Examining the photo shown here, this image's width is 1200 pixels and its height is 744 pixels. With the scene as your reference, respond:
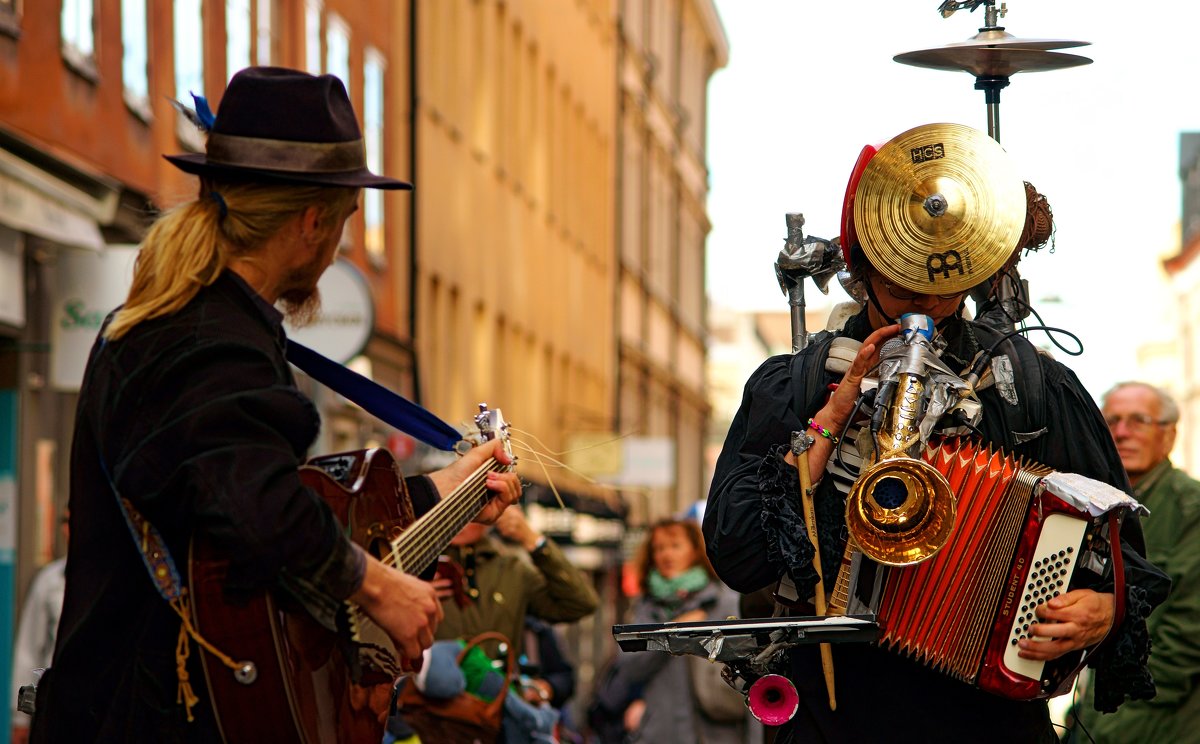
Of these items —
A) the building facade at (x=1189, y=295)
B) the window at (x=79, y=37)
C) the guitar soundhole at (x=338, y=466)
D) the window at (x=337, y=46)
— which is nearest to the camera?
the guitar soundhole at (x=338, y=466)

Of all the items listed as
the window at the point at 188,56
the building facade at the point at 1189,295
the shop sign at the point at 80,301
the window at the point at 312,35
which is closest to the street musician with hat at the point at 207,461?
the shop sign at the point at 80,301

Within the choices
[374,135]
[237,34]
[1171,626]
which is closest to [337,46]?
[374,135]

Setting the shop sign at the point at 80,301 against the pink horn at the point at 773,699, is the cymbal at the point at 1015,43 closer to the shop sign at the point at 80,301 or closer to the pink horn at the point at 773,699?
the pink horn at the point at 773,699

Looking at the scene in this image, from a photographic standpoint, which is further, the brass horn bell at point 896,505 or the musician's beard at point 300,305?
the brass horn bell at point 896,505

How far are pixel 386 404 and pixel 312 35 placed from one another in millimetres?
20642

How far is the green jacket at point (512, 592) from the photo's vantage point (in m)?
10.1

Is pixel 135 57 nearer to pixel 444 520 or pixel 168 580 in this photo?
pixel 444 520

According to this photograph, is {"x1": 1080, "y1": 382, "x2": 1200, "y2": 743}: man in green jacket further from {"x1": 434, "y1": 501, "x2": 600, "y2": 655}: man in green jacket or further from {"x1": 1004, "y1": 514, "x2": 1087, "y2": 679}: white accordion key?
{"x1": 1004, "y1": 514, "x2": 1087, "y2": 679}: white accordion key

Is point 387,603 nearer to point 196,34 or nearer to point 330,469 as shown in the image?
point 330,469

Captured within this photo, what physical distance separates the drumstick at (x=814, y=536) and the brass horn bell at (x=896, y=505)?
0.18m

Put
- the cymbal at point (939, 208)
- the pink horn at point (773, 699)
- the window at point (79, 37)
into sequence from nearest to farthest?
the pink horn at point (773, 699) → the cymbal at point (939, 208) → the window at point (79, 37)

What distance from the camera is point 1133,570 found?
511cm

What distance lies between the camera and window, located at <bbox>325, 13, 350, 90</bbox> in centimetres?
2627

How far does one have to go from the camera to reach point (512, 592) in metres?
10.4
